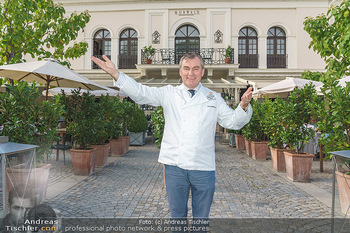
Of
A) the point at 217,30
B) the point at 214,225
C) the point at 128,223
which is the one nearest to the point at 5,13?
the point at 128,223

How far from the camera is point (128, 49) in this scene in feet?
58.3

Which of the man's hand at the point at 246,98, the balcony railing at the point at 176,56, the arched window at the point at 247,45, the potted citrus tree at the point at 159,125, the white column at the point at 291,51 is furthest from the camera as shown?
the arched window at the point at 247,45

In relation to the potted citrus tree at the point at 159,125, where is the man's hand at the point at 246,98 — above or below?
above

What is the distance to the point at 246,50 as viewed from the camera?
676 inches

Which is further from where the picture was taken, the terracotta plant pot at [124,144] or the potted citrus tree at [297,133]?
the terracotta plant pot at [124,144]

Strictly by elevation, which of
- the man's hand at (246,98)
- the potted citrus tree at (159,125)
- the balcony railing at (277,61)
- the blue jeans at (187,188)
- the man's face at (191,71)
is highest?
the balcony railing at (277,61)

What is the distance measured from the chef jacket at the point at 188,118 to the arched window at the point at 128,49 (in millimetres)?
15886

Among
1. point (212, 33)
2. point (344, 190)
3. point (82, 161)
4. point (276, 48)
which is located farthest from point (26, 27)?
point (276, 48)

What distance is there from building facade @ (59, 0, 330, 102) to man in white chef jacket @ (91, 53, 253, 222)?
46.3ft

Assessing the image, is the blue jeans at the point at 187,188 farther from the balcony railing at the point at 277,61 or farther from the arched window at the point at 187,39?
the balcony railing at the point at 277,61

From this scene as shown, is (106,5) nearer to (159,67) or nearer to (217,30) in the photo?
(159,67)

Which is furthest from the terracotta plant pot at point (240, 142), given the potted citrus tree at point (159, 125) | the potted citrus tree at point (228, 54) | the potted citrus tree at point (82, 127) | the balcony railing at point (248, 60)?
the balcony railing at point (248, 60)

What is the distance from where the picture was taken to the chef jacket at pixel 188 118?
2.18m

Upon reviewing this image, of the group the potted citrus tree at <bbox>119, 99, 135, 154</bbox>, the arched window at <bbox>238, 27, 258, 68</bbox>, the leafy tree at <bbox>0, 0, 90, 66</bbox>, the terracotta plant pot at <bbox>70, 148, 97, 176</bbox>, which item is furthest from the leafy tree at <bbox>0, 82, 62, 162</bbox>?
the arched window at <bbox>238, 27, 258, 68</bbox>
